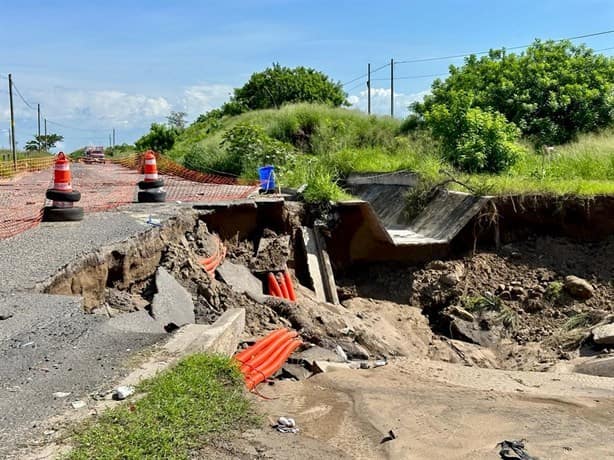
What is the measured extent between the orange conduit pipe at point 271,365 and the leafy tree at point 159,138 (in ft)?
115

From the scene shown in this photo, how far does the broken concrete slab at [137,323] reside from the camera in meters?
5.40

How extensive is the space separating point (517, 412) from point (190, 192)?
34.0 ft

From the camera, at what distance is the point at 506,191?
12.1 m

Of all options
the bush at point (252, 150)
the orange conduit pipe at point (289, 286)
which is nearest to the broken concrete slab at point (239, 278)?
the orange conduit pipe at point (289, 286)

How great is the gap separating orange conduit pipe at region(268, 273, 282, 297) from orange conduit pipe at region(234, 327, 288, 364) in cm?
290

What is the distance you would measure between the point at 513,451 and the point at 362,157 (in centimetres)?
1529

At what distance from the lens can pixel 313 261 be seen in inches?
464

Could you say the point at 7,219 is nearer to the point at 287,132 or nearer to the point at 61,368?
the point at 61,368

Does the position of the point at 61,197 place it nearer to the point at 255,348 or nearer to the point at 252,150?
the point at 255,348

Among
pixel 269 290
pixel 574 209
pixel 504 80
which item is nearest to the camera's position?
pixel 269 290

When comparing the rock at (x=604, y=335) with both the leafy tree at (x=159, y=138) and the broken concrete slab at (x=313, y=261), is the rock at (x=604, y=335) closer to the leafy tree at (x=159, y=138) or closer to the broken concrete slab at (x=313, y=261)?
the broken concrete slab at (x=313, y=261)

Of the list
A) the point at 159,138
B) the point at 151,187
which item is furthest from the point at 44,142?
the point at 151,187

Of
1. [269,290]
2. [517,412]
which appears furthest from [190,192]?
[517,412]

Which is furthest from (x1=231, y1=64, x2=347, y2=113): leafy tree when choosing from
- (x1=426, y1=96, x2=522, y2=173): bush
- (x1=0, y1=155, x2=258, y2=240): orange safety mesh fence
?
(x1=426, y1=96, x2=522, y2=173): bush
